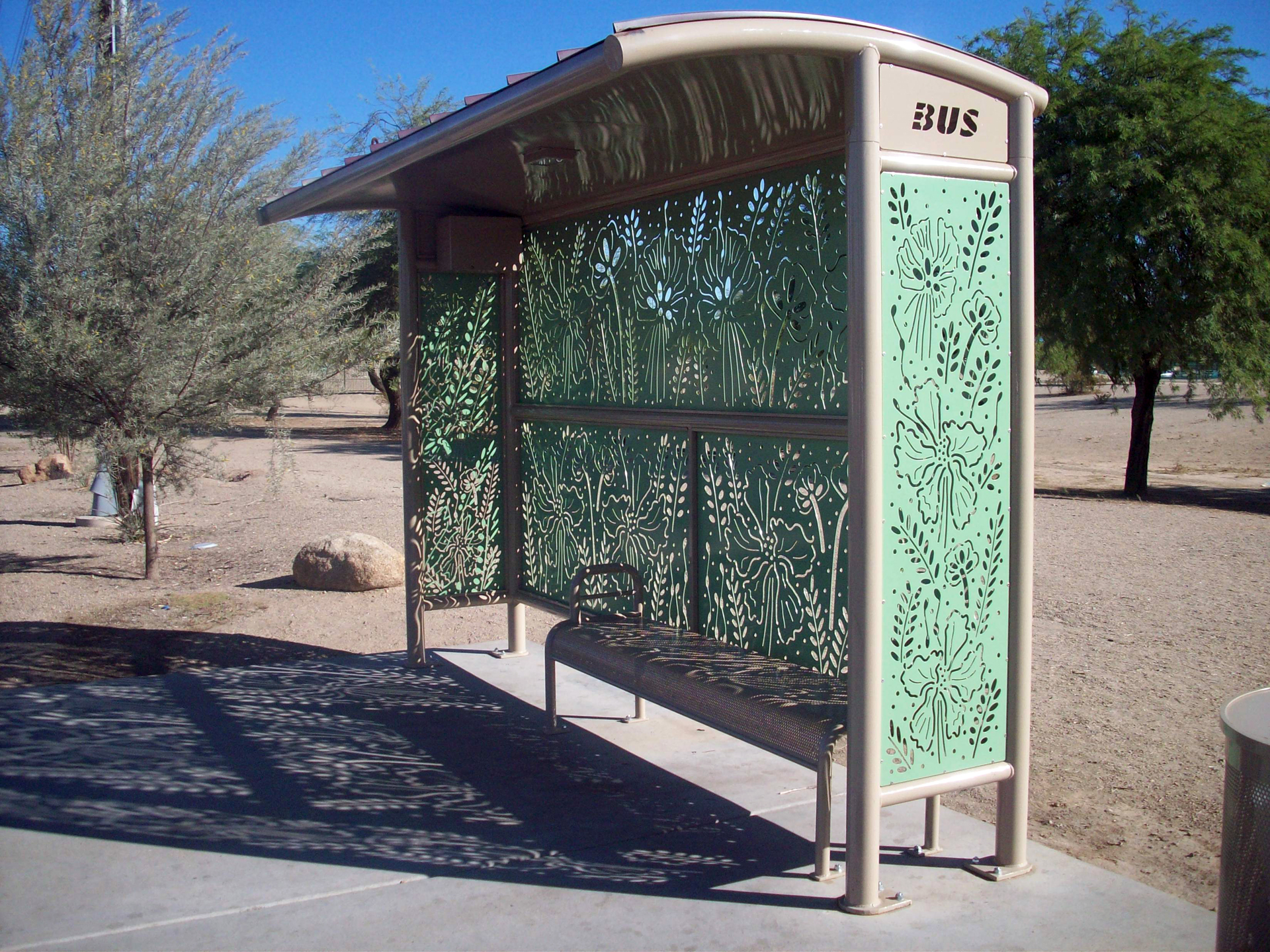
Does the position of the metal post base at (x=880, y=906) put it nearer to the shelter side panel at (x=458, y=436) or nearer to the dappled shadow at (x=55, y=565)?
the shelter side panel at (x=458, y=436)

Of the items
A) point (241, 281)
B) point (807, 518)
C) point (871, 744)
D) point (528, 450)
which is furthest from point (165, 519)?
point (871, 744)

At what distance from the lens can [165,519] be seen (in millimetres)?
14281

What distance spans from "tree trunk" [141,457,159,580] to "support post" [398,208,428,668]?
157 inches

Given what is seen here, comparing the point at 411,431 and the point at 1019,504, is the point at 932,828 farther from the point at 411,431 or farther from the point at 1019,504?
the point at 411,431

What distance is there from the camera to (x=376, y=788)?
5.03 m

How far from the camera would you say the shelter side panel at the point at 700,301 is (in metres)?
4.93

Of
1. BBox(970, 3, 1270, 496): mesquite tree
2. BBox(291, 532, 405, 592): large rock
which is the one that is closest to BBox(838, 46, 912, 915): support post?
BBox(291, 532, 405, 592): large rock

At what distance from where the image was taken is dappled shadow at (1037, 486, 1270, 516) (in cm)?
1612

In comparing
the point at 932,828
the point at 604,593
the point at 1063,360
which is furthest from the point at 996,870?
the point at 1063,360

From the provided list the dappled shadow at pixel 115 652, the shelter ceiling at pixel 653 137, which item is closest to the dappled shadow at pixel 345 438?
the dappled shadow at pixel 115 652

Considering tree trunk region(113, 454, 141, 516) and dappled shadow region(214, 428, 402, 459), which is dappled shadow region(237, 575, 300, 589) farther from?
dappled shadow region(214, 428, 402, 459)

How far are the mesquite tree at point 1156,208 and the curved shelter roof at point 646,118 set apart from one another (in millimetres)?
11515

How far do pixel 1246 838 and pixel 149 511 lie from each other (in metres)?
9.54

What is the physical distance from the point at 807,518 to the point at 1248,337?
44.4 feet
